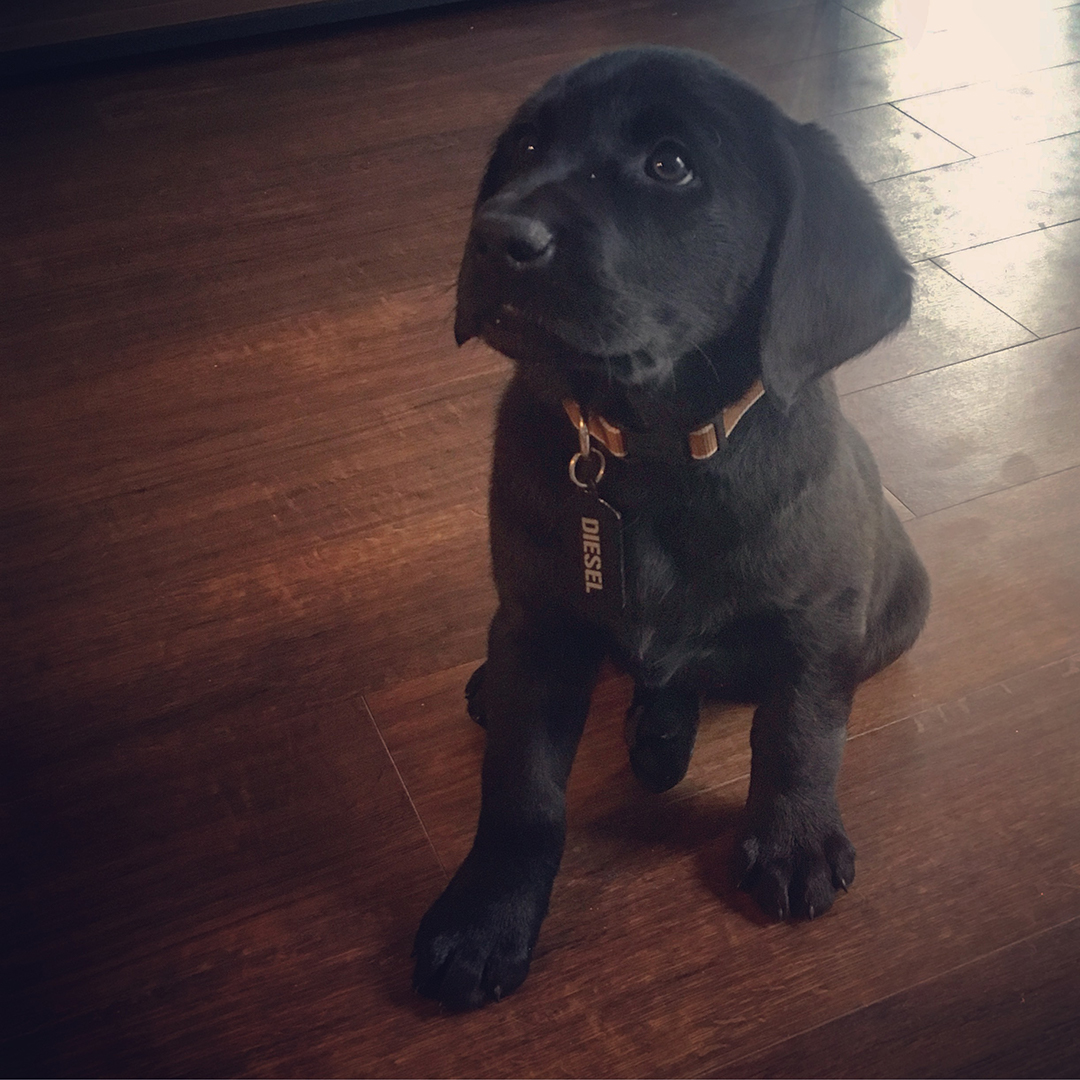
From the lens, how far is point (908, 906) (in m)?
1.35

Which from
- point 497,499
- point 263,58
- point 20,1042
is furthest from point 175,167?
point 20,1042

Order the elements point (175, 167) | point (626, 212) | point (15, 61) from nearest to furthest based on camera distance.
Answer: point (626, 212)
point (175, 167)
point (15, 61)

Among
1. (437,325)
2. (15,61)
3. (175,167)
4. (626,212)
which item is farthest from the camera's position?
(15,61)

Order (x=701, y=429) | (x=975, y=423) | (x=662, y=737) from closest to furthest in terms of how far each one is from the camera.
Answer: (x=701, y=429)
(x=662, y=737)
(x=975, y=423)

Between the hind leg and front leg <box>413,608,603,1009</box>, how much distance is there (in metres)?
0.11

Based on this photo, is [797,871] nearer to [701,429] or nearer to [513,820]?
[513,820]

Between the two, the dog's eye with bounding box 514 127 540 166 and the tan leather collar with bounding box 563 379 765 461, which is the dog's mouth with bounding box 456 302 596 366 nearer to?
the tan leather collar with bounding box 563 379 765 461

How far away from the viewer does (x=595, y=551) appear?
1.26 metres

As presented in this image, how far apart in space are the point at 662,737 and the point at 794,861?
223mm

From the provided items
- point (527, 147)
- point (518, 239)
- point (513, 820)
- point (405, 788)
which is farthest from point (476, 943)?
point (527, 147)

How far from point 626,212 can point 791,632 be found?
18.1 inches

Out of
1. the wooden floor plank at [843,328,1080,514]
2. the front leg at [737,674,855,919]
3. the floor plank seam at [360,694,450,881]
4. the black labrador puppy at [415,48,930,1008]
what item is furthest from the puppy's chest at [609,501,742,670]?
the wooden floor plank at [843,328,1080,514]

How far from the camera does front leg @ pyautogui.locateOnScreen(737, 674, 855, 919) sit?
133 centimetres

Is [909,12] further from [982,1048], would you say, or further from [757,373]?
[982,1048]
